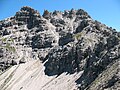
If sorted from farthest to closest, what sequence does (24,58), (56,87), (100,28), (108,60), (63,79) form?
(24,58), (100,28), (63,79), (56,87), (108,60)

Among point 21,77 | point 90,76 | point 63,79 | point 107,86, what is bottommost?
point 107,86

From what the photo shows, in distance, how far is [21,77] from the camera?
16688 cm

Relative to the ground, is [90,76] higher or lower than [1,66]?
lower

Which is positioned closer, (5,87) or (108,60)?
(108,60)

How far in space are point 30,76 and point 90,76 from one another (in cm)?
6468

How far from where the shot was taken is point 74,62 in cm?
14838

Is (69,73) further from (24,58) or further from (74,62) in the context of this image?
(24,58)

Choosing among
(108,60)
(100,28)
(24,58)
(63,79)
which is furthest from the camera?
(24,58)

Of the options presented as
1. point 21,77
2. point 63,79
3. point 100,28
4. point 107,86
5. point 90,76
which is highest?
point 100,28

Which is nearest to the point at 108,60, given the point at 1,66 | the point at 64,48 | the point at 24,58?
the point at 64,48

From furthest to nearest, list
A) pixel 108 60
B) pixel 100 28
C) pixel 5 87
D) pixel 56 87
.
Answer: pixel 100 28
pixel 5 87
pixel 56 87
pixel 108 60

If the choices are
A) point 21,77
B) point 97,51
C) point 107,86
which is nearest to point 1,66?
point 21,77

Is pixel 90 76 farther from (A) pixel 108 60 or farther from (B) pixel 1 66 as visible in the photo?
(B) pixel 1 66

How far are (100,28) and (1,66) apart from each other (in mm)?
83127
